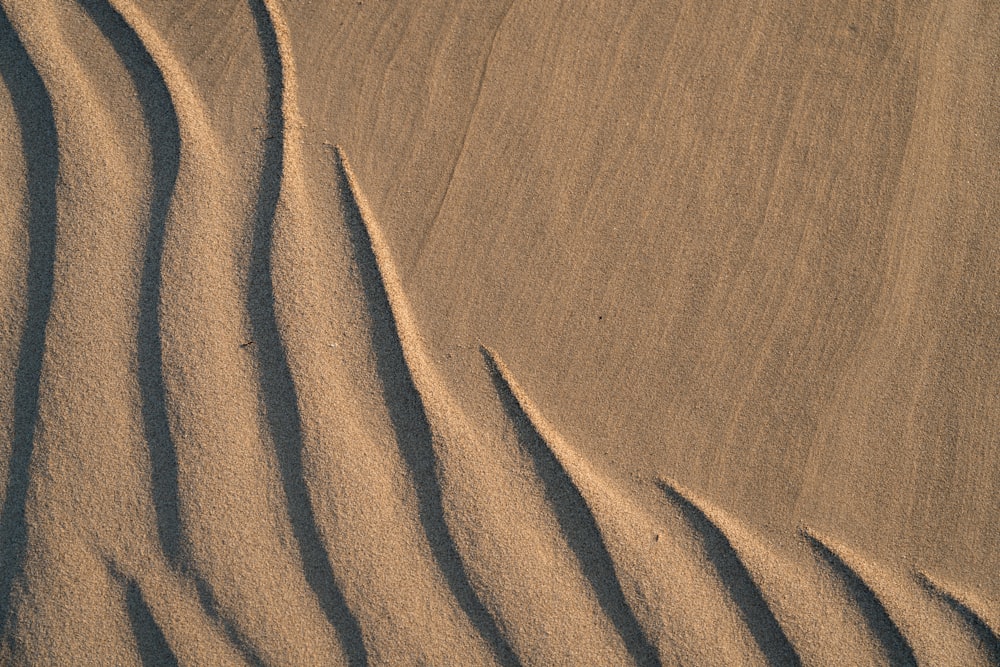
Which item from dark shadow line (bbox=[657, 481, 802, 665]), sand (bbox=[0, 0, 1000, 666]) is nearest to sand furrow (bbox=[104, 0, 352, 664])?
sand (bbox=[0, 0, 1000, 666])

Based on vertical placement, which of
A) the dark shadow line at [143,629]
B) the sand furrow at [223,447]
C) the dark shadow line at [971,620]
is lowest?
the dark shadow line at [143,629]

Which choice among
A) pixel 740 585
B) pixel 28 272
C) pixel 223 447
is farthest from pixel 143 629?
pixel 740 585

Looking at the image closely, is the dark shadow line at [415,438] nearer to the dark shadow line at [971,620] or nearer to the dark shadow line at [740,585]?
the dark shadow line at [740,585]

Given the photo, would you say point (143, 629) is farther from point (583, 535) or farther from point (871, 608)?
point (871, 608)

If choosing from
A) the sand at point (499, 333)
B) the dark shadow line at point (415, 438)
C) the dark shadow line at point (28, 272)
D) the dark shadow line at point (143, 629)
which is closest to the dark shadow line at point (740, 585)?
the sand at point (499, 333)

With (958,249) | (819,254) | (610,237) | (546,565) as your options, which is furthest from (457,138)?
(958,249)

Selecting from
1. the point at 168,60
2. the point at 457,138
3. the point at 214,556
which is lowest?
the point at 214,556

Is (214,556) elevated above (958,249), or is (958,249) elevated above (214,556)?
(958,249)

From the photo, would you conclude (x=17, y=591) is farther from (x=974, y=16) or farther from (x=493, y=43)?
(x=974, y=16)
